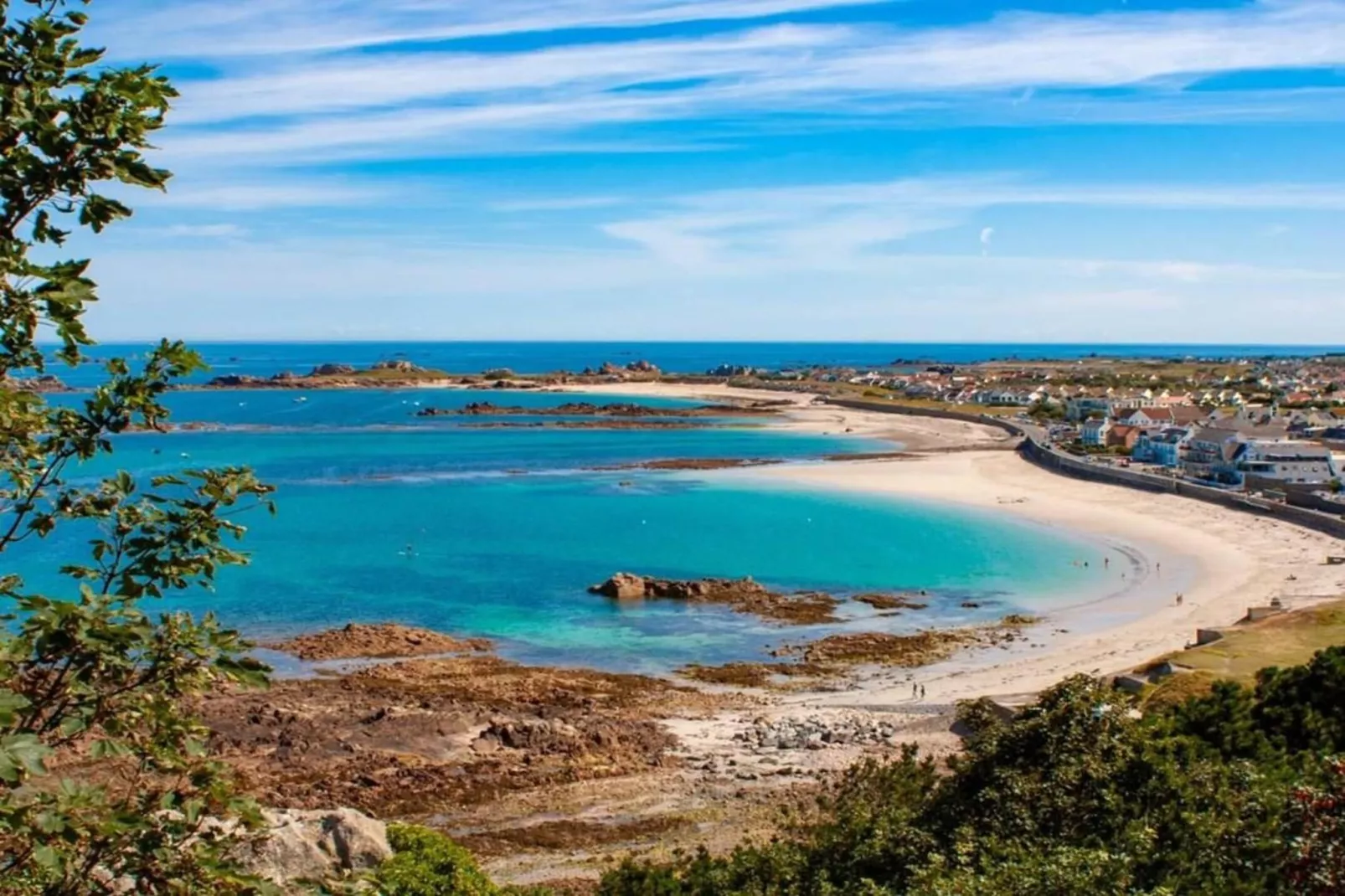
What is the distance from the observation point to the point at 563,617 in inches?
1601

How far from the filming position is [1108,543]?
54500 millimetres

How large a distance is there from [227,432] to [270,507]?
111m

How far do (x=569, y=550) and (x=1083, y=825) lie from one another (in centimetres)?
4026

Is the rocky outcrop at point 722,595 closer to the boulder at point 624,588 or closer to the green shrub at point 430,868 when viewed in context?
the boulder at point 624,588

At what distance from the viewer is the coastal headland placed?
22.9 metres

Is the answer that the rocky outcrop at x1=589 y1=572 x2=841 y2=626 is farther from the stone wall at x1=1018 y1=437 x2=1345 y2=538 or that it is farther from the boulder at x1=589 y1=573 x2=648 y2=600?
the stone wall at x1=1018 y1=437 x2=1345 y2=538

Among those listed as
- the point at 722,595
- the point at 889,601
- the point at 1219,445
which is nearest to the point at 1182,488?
the point at 1219,445

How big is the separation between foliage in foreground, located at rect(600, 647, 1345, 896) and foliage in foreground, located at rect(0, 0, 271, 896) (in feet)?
25.5

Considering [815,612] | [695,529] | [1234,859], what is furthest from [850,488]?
[1234,859]

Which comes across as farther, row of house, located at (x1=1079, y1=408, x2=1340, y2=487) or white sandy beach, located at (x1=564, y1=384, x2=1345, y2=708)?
row of house, located at (x1=1079, y1=408, x2=1340, y2=487)

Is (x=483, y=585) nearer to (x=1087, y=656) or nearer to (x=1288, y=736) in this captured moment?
(x=1087, y=656)

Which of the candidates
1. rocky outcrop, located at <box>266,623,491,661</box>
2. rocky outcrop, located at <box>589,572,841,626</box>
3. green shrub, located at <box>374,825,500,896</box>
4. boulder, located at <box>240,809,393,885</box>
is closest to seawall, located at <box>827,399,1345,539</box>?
rocky outcrop, located at <box>589,572,841,626</box>

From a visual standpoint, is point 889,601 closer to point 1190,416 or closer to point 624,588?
point 624,588

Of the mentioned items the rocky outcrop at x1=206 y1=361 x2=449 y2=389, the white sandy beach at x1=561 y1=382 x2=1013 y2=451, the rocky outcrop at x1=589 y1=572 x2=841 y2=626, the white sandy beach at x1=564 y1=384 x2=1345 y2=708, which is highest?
the rocky outcrop at x1=206 y1=361 x2=449 y2=389
